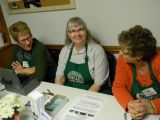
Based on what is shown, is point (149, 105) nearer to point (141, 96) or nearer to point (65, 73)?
point (141, 96)

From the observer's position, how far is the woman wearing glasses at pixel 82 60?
193 centimetres

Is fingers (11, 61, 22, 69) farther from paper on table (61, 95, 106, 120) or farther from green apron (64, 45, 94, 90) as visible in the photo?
paper on table (61, 95, 106, 120)

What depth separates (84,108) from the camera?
139 cm

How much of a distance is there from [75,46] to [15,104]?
3.02 ft

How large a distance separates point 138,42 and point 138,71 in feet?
0.76

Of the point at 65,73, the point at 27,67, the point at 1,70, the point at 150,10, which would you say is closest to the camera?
the point at 1,70

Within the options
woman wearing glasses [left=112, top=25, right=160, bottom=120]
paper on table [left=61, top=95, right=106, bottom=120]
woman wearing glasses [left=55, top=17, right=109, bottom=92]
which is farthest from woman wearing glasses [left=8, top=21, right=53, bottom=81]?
woman wearing glasses [left=112, top=25, right=160, bottom=120]

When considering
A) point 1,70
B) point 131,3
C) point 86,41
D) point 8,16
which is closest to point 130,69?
point 86,41

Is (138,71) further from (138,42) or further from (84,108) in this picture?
(84,108)

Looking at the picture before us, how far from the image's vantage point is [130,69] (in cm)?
152

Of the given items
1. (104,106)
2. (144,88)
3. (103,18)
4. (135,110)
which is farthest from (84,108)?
(103,18)

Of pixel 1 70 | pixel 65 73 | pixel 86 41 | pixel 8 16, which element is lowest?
pixel 65 73

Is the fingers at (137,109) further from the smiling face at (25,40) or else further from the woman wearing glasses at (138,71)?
the smiling face at (25,40)

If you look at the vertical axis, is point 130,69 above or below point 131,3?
below
